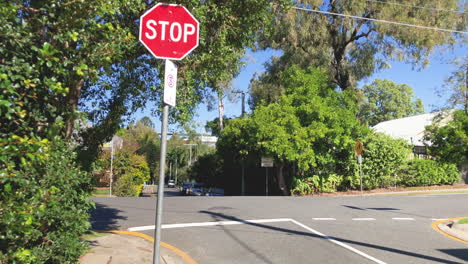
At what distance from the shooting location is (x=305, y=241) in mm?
8352

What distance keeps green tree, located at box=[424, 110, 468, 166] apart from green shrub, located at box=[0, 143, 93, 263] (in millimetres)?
29414

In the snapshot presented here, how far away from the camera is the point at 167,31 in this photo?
452 cm

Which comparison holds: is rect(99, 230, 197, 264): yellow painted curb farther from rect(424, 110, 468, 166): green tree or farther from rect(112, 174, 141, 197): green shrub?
rect(424, 110, 468, 166): green tree

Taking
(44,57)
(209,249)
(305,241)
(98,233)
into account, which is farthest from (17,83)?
(305,241)

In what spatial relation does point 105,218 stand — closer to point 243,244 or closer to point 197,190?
point 243,244

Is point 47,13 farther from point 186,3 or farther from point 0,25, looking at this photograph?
point 186,3

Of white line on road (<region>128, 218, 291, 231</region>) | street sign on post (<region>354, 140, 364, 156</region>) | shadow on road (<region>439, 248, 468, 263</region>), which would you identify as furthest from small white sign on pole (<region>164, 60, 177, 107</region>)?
street sign on post (<region>354, 140, 364, 156</region>)

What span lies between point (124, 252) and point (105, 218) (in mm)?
4624

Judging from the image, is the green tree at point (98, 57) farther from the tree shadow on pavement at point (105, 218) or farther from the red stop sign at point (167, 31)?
the tree shadow on pavement at point (105, 218)

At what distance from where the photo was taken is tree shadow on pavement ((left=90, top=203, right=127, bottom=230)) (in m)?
9.77

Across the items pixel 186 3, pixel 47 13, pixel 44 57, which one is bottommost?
pixel 44 57

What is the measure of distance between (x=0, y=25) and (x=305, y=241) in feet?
22.9

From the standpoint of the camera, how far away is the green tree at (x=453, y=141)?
92.4 ft

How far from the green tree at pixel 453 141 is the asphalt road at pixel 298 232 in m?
16.1
